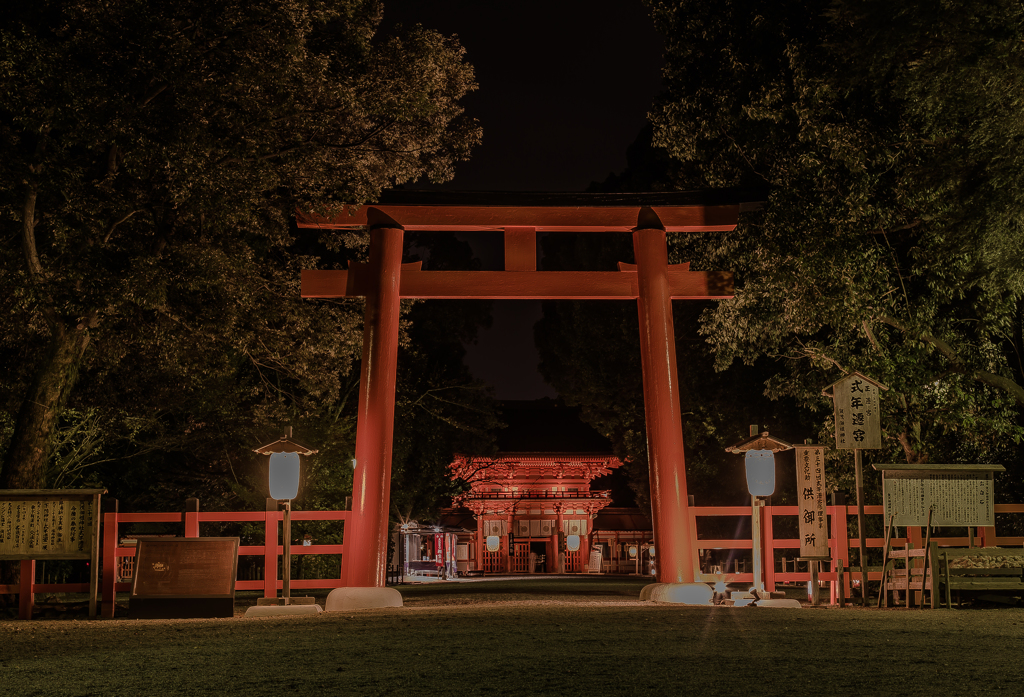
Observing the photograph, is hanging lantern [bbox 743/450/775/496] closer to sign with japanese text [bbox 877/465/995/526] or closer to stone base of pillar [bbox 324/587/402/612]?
sign with japanese text [bbox 877/465/995/526]

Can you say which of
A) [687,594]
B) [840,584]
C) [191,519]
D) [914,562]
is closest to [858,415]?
[914,562]

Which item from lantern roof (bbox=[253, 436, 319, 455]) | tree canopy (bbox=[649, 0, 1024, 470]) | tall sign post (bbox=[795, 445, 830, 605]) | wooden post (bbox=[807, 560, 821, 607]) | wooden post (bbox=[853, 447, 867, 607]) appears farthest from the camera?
tall sign post (bbox=[795, 445, 830, 605])

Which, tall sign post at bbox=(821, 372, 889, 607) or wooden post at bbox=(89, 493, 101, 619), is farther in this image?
tall sign post at bbox=(821, 372, 889, 607)

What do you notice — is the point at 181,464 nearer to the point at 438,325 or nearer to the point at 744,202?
the point at 438,325

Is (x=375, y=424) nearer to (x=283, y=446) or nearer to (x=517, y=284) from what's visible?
(x=283, y=446)

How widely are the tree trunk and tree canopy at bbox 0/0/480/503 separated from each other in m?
0.02

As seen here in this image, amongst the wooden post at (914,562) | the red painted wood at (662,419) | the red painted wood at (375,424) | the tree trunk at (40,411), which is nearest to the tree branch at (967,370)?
the wooden post at (914,562)

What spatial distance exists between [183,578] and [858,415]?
7599 millimetres

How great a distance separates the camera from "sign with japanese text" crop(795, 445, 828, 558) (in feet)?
35.7

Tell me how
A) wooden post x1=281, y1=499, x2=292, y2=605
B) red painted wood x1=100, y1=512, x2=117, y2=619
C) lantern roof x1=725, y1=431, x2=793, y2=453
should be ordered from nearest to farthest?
wooden post x1=281, y1=499, x2=292, y2=605
red painted wood x1=100, y1=512, x2=117, y2=619
lantern roof x1=725, y1=431, x2=793, y2=453

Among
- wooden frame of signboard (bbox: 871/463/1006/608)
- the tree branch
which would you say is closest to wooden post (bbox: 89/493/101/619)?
wooden frame of signboard (bbox: 871/463/1006/608)

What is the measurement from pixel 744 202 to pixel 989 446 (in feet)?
15.4

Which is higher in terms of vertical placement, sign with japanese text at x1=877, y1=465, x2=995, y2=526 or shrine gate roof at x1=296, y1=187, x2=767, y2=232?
shrine gate roof at x1=296, y1=187, x2=767, y2=232

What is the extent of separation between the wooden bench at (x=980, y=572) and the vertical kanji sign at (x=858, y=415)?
4.83 feet
